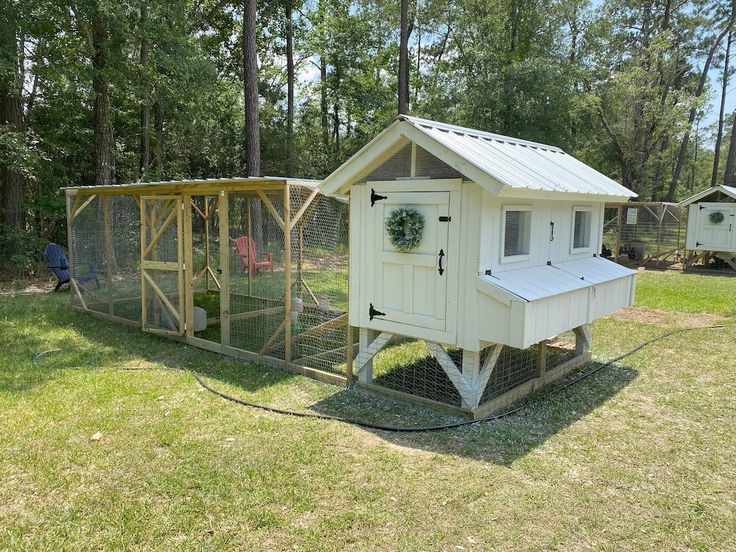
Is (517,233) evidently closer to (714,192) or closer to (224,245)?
(224,245)

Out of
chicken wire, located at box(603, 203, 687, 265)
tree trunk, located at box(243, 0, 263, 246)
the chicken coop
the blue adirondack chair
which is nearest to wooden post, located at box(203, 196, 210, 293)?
the chicken coop

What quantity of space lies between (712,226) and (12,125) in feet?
56.9

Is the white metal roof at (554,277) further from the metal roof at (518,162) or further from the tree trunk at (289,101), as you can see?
the tree trunk at (289,101)

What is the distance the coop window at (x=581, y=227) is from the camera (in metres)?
5.60

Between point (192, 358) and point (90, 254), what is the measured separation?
360cm

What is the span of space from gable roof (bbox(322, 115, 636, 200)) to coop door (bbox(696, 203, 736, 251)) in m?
11.0

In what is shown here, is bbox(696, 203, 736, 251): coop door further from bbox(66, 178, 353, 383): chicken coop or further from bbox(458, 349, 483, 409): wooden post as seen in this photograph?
bbox(458, 349, 483, 409): wooden post

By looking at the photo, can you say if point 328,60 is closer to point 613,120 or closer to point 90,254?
point 613,120

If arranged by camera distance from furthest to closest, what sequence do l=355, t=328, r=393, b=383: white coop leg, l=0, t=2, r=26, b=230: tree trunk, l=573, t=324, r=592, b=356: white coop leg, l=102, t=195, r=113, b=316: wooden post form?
l=0, t=2, r=26, b=230: tree trunk → l=102, t=195, r=113, b=316: wooden post → l=573, t=324, r=592, b=356: white coop leg → l=355, t=328, r=393, b=383: white coop leg

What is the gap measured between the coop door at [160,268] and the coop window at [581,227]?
15.1 ft

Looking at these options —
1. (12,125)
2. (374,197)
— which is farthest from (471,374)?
(12,125)

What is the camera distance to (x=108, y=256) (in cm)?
758

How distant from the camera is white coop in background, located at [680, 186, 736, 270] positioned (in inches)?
559

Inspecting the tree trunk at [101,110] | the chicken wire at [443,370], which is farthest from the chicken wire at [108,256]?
the tree trunk at [101,110]
